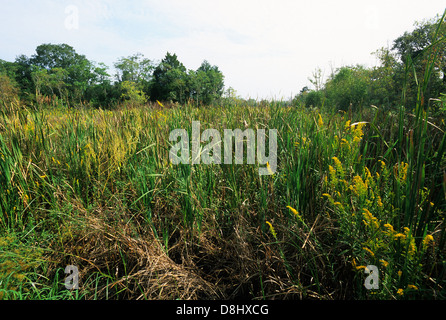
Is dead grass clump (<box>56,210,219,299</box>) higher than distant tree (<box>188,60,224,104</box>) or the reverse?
the reverse

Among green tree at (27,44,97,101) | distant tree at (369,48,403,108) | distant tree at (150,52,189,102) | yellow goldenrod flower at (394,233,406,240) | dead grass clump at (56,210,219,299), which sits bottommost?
dead grass clump at (56,210,219,299)

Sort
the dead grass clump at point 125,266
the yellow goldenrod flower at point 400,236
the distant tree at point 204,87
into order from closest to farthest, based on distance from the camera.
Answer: the yellow goldenrod flower at point 400,236, the dead grass clump at point 125,266, the distant tree at point 204,87

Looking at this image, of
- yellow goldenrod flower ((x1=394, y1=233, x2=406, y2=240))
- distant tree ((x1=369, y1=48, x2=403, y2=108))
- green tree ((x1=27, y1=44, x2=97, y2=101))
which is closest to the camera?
yellow goldenrod flower ((x1=394, y1=233, x2=406, y2=240))

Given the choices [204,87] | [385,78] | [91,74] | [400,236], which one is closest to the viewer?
[400,236]

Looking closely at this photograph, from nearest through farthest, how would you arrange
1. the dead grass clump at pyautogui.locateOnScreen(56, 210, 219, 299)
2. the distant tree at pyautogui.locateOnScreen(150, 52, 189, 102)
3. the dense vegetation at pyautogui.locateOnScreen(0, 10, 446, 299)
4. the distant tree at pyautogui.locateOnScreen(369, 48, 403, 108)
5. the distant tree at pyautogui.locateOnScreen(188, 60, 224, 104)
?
the dense vegetation at pyautogui.locateOnScreen(0, 10, 446, 299), the dead grass clump at pyautogui.locateOnScreen(56, 210, 219, 299), the distant tree at pyautogui.locateOnScreen(188, 60, 224, 104), the distant tree at pyautogui.locateOnScreen(369, 48, 403, 108), the distant tree at pyautogui.locateOnScreen(150, 52, 189, 102)

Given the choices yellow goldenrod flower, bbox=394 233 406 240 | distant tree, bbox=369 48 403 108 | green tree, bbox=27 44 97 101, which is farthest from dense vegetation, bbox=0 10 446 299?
green tree, bbox=27 44 97 101

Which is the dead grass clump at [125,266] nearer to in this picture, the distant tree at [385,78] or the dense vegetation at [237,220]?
the dense vegetation at [237,220]

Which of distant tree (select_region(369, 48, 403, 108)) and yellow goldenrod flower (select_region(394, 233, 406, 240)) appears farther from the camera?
distant tree (select_region(369, 48, 403, 108))

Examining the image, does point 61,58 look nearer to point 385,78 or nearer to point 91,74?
point 91,74

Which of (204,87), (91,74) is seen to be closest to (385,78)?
(204,87)

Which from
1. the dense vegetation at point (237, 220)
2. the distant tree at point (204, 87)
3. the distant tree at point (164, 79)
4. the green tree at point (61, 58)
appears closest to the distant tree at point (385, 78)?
the distant tree at point (204, 87)

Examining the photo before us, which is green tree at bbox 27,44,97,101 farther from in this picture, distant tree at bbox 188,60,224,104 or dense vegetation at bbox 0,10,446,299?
dense vegetation at bbox 0,10,446,299

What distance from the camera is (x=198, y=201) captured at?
175 cm

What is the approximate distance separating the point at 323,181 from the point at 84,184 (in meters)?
1.92
